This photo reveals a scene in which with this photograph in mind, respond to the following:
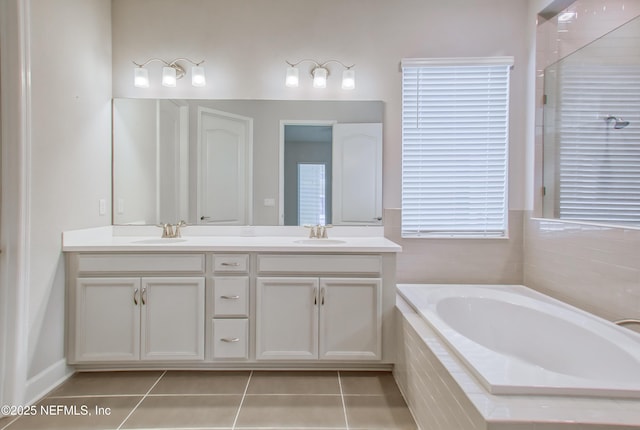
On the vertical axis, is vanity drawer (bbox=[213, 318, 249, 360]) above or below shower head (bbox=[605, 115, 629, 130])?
below

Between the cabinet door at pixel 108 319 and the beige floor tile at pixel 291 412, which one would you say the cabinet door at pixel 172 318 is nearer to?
the cabinet door at pixel 108 319

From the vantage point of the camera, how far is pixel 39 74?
1.76 m

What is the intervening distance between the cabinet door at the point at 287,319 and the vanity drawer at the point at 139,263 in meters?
0.44

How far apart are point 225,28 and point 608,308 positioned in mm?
3005

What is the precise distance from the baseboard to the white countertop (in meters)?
0.68

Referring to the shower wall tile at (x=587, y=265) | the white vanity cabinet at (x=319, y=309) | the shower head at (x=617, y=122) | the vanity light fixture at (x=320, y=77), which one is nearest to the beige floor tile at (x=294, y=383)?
the white vanity cabinet at (x=319, y=309)

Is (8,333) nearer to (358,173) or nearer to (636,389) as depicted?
(358,173)

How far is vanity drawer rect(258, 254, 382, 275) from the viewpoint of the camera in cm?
198

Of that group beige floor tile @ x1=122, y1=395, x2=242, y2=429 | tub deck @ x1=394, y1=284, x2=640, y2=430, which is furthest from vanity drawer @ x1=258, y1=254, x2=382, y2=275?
beige floor tile @ x1=122, y1=395, x2=242, y2=429

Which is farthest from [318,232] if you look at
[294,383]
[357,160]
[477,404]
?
[477,404]

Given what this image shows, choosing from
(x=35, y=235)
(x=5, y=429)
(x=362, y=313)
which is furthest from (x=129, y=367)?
(x=362, y=313)

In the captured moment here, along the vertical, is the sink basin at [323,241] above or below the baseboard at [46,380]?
above

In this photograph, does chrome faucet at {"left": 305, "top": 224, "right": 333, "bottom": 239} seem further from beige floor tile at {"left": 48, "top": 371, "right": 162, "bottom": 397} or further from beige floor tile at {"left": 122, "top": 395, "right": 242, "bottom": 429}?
beige floor tile at {"left": 48, "top": 371, "right": 162, "bottom": 397}

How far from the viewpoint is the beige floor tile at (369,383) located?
1838 millimetres
